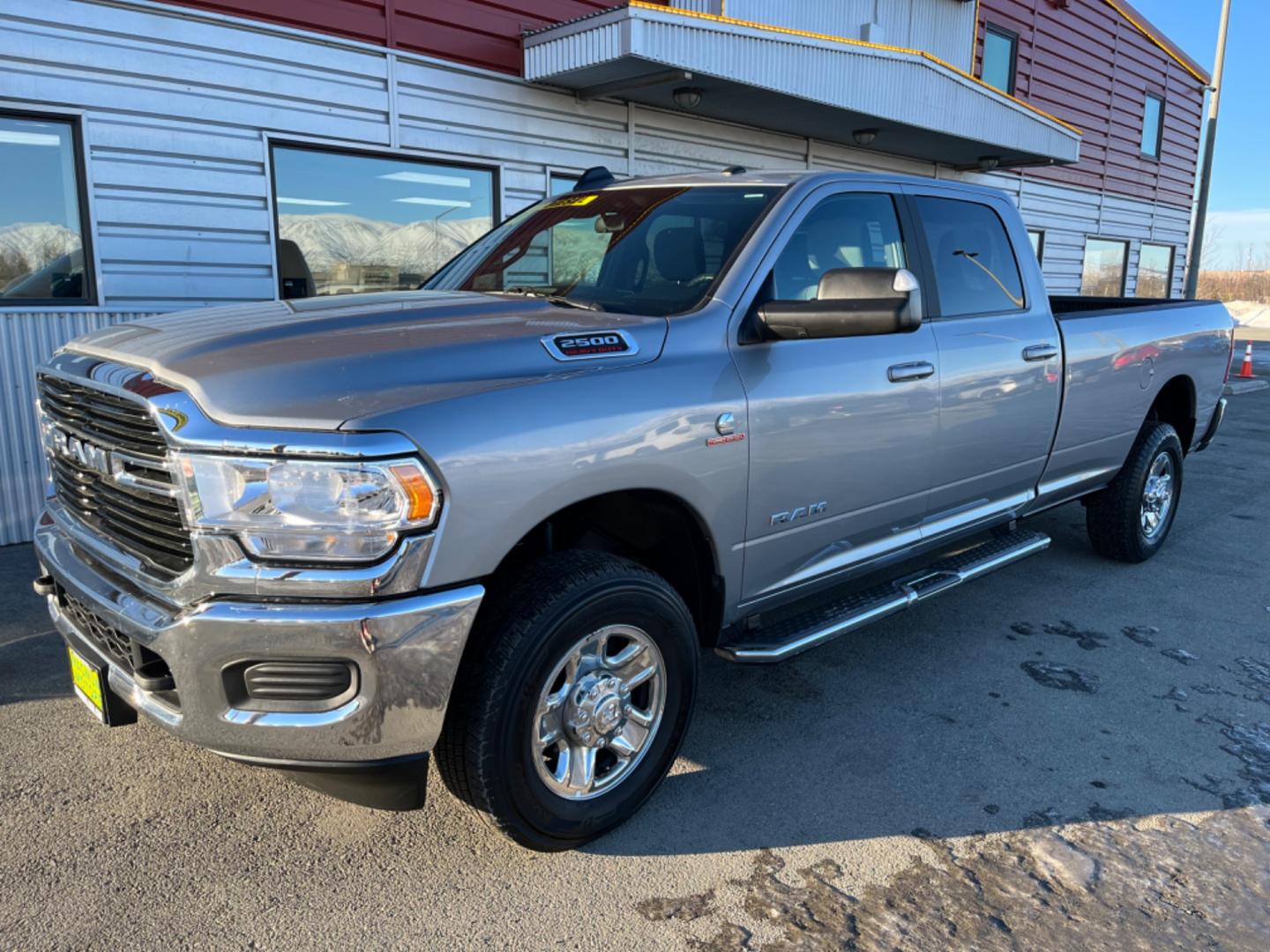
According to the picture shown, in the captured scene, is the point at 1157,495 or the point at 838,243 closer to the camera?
the point at 838,243

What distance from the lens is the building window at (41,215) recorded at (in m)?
5.74

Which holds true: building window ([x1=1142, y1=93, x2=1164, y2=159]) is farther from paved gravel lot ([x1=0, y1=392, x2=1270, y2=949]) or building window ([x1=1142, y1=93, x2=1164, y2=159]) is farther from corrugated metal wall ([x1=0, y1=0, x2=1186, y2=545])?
paved gravel lot ([x1=0, y1=392, x2=1270, y2=949])

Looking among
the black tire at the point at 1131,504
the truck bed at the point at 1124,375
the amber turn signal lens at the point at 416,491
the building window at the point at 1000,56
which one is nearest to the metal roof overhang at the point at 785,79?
the building window at the point at 1000,56

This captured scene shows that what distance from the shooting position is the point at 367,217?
734 centimetres

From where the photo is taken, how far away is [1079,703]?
3.80m

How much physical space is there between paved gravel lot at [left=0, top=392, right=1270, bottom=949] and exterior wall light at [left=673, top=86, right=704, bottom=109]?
19.3 ft

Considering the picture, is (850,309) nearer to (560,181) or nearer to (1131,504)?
(1131,504)

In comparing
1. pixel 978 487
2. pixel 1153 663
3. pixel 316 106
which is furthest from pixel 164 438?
pixel 316 106

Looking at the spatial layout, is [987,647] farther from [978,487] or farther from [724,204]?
[724,204]

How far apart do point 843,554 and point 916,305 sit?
100 cm

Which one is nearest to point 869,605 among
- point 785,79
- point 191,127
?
point 191,127

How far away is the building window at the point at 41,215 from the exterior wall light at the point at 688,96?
4816mm

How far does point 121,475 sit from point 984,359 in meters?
3.29

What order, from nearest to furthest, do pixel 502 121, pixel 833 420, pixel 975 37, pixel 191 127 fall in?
pixel 833 420 < pixel 191 127 < pixel 502 121 < pixel 975 37
